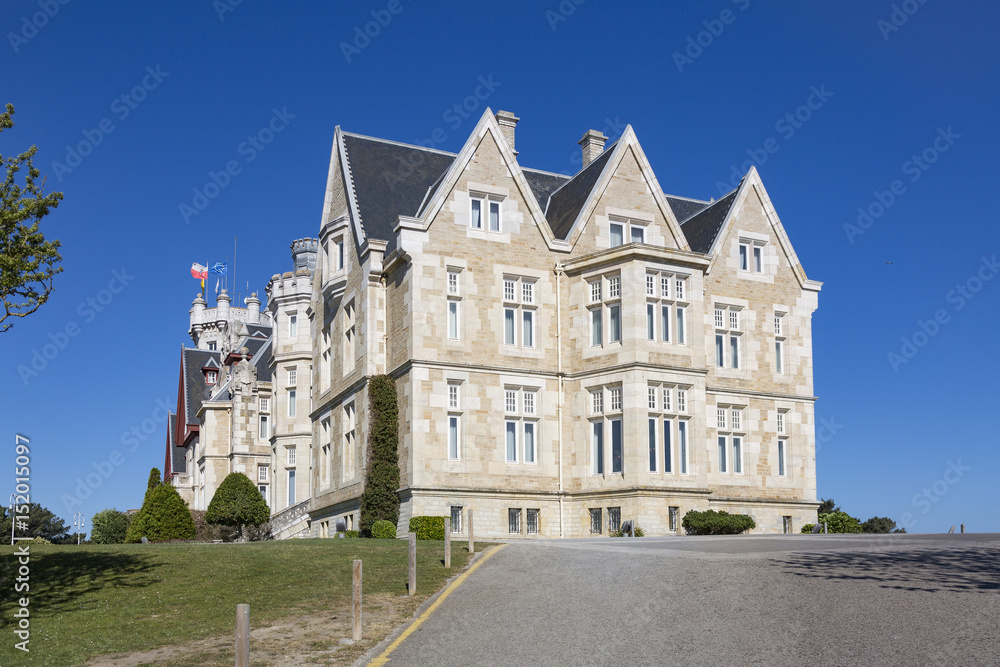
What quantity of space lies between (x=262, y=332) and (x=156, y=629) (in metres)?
63.1

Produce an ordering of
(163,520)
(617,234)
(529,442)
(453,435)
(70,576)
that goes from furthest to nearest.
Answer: (163,520), (617,234), (529,442), (453,435), (70,576)

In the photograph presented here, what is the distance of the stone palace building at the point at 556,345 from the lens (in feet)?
114

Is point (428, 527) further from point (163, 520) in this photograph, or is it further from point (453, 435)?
point (163, 520)

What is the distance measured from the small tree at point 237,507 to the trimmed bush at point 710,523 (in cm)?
2168

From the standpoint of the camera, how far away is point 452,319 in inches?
1407

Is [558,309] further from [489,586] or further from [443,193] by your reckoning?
[489,586]

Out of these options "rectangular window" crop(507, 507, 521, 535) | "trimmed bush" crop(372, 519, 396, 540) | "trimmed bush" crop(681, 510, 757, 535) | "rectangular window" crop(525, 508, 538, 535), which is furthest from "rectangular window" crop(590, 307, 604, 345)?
"trimmed bush" crop(372, 519, 396, 540)

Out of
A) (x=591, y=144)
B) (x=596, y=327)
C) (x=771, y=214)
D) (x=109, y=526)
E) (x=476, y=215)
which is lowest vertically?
(x=109, y=526)

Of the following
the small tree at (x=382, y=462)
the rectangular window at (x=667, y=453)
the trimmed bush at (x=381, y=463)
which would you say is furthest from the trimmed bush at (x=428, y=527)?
the rectangular window at (x=667, y=453)

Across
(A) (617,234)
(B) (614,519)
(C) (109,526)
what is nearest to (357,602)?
(B) (614,519)

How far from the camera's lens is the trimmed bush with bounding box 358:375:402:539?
34.8 meters

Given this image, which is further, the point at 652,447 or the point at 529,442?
the point at 529,442

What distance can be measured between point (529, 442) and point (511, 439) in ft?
2.30

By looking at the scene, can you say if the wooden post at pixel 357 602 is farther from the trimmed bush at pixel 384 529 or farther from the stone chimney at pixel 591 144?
the stone chimney at pixel 591 144
